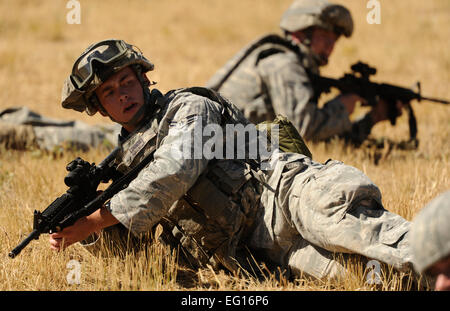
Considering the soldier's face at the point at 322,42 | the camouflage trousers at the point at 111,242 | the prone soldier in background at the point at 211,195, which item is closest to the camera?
the prone soldier in background at the point at 211,195

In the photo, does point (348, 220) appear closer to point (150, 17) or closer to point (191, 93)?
point (191, 93)

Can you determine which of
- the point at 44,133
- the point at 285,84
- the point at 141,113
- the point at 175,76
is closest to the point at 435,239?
the point at 141,113

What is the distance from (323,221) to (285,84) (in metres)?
3.03

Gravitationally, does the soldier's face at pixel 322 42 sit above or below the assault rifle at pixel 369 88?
above

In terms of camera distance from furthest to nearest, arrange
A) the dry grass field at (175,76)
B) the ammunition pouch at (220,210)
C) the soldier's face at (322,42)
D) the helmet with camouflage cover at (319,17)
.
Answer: the soldier's face at (322,42), the helmet with camouflage cover at (319,17), the dry grass field at (175,76), the ammunition pouch at (220,210)

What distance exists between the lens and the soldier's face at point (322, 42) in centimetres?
644

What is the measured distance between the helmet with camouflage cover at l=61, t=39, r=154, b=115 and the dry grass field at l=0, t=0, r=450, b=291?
36.8 inches

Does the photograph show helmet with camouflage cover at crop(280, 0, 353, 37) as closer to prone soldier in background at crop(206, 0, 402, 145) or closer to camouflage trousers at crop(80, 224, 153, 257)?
prone soldier in background at crop(206, 0, 402, 145)

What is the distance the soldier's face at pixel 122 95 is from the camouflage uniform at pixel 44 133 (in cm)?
287

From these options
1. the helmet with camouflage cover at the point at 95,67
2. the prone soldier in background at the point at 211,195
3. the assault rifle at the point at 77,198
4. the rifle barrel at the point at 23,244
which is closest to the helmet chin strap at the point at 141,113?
the prone soldier in background at the point at 211,195

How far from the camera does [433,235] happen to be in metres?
2.19

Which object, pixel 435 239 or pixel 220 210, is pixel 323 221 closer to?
pixel 220 210

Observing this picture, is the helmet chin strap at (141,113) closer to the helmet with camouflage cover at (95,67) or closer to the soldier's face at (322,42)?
the helmet with camouflage cover at (95,67)

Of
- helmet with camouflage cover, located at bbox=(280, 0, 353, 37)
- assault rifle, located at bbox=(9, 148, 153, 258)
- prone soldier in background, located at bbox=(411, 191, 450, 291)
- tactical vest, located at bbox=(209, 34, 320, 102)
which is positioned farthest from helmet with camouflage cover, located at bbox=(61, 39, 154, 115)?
helmet with camouflage cover, located at bbox=(280, 0, 353, 37)
